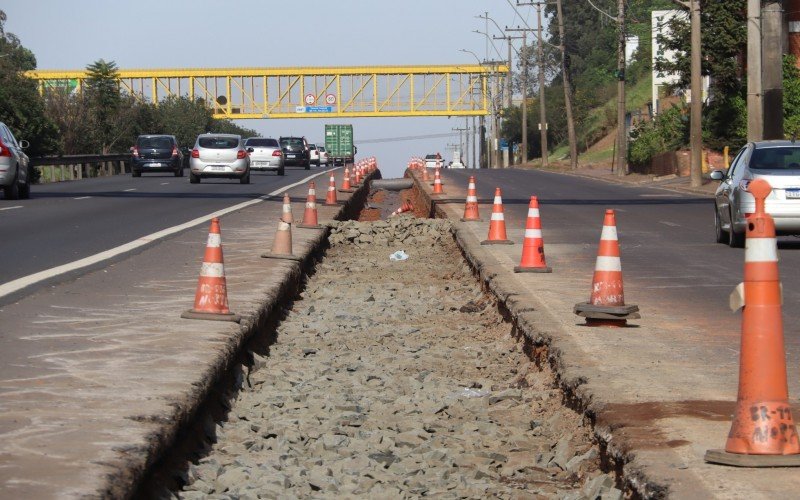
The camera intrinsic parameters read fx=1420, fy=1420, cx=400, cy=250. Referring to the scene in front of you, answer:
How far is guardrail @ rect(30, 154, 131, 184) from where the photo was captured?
4950 centimetres

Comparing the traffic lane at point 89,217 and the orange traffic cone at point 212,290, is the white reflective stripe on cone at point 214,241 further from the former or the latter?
the traffic lane at point 89,217

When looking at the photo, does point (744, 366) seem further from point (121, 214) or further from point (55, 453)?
point (121, 214)

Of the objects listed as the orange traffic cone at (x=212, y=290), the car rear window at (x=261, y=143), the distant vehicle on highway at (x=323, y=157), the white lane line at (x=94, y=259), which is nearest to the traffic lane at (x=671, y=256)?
the orange traffic cone at (x=212, y=290)

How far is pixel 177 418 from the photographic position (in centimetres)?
666

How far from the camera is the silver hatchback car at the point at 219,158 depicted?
42094 mm

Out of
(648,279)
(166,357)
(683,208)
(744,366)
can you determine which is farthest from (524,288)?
(683,208)

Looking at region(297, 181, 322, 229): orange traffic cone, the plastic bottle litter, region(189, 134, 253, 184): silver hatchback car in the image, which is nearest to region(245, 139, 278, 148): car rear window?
region(189, 134, 253, 184): silver hatchback car

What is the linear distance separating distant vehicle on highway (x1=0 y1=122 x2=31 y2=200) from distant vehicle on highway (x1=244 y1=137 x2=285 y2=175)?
2421cm

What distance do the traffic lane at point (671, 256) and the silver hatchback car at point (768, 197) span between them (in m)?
0.33

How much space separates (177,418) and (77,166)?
5109cm

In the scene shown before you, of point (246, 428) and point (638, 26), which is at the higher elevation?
point (638, 26)

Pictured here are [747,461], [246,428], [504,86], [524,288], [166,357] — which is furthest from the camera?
[504,86]

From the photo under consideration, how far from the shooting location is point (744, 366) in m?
5.81

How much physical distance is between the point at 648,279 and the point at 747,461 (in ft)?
31.1
